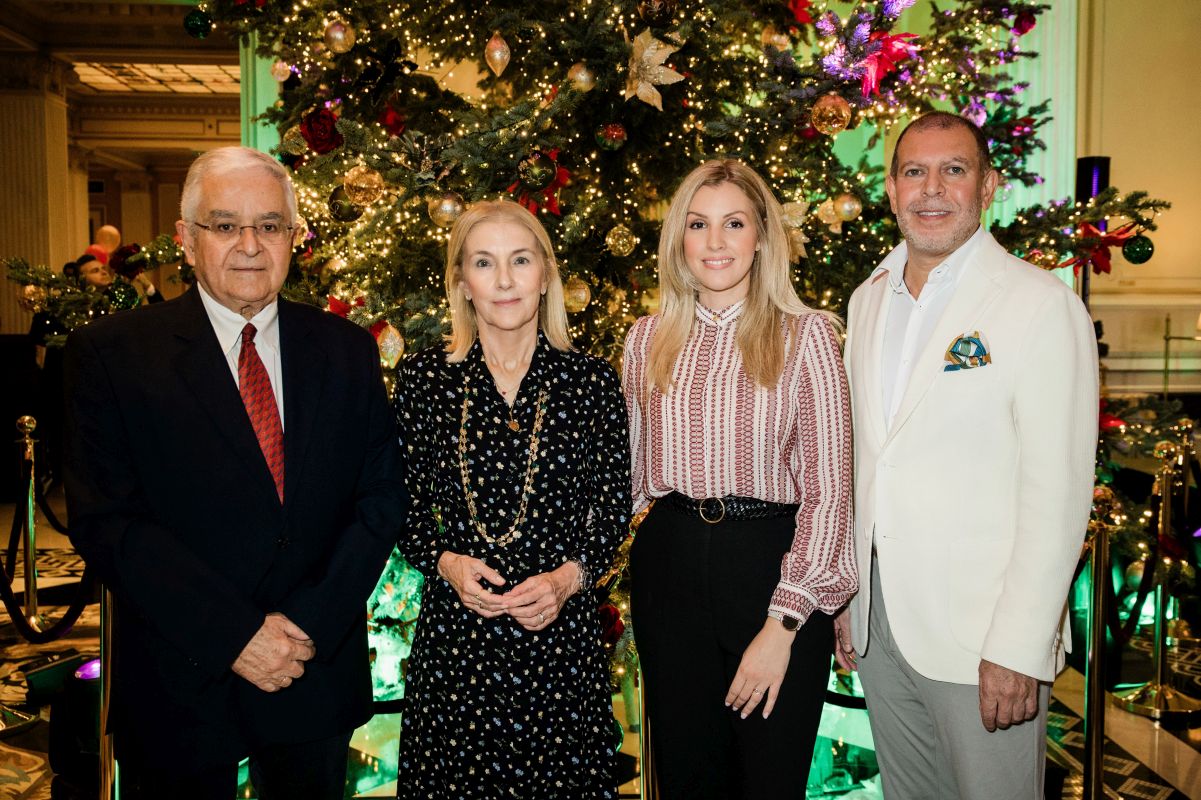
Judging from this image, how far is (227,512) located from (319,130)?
81.9 inches

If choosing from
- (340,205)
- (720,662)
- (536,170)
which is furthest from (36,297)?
(720,662)

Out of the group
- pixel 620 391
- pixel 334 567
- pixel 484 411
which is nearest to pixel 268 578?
pixel 334 567

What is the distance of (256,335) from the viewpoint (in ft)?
6.81

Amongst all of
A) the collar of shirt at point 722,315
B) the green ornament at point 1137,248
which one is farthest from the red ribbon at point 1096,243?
the collar of shirt at point 722,315

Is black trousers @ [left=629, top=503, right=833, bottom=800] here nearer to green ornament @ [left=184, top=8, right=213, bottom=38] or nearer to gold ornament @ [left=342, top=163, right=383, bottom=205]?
gold ornament @ [left=342, top=163, right=383, bottom=205]

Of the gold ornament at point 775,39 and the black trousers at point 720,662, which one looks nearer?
the black trousers at point 720,662

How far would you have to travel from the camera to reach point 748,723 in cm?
205

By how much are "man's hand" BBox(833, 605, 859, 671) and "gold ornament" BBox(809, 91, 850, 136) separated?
1969mm

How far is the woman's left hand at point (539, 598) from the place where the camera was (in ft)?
6.70

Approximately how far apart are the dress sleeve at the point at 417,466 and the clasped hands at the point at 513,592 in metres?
0.09

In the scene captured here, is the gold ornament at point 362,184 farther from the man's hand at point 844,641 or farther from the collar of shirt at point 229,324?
the man's hand at point 844,641

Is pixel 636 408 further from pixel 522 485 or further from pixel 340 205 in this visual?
pixel 340 205

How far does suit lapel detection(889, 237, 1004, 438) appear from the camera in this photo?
2039 millimetres

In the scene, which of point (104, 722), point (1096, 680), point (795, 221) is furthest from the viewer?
point (795, 221)
